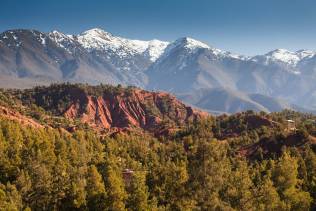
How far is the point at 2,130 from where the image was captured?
134 meters

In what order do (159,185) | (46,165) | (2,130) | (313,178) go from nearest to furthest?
1. (159,185)
2. (46,165)
3. (313,178)
4. (2,130)

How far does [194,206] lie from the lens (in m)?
77.6

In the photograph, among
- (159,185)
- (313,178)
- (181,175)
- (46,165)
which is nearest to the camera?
(181,175)

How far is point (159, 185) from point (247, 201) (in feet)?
57.8

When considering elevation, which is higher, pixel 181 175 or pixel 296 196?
pixel 181 175

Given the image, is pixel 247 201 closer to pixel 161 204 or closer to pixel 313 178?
pixel 161 204

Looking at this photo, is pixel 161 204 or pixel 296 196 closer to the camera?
pixel 161 204

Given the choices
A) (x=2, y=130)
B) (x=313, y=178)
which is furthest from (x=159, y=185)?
(x=2, y=130)

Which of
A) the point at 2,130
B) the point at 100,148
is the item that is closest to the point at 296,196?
the point at 100,148

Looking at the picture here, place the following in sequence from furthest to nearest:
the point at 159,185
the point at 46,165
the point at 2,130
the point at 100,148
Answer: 1. the point at 100,148
2. the point at 2,130
3. the point at 46,165
4. the point at 159,185

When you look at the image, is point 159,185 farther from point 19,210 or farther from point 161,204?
point 19,210

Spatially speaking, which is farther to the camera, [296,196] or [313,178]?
[313,178]

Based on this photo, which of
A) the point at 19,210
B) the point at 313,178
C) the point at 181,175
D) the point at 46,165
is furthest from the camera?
the point at 313,178

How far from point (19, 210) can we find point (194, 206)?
30.4 meters
